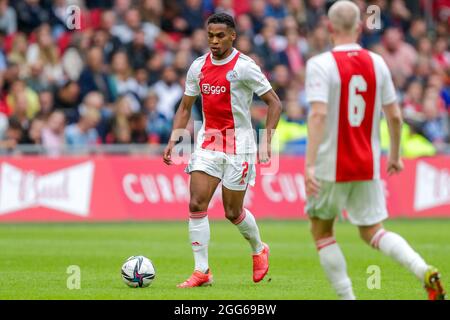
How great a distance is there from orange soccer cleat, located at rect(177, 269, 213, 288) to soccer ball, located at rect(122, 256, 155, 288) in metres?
0.32

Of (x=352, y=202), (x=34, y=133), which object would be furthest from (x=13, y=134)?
(x=352, y=202)

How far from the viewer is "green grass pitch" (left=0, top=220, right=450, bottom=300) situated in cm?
1012

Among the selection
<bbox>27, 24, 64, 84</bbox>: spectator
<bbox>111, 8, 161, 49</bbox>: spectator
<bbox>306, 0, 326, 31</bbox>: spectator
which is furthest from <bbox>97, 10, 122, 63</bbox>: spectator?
<bbox>306, 0, 326, 31</bbox>: spectator

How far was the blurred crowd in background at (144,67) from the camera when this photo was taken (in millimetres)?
20922

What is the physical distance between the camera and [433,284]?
8.23 m

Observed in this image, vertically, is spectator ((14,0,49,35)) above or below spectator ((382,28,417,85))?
above

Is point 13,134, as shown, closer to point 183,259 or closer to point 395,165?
point 183,259

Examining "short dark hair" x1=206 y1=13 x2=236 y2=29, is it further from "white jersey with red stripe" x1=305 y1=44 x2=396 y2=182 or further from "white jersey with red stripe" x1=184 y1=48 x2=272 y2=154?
"white jersey with red stripe" x1=305 y1=44 x2=396 y2=182

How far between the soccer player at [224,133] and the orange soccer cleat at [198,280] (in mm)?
20

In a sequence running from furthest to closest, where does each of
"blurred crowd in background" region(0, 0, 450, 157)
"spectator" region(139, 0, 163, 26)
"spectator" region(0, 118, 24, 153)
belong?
"spectator" region(139, 0, 163, 26), "blurred crowd in background" region(0, 0, 450, 157), "spectator" region(0, 118, 24, 153)

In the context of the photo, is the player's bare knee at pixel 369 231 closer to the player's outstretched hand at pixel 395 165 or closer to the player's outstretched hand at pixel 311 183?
the player's outstretched hand at pixel 395 165

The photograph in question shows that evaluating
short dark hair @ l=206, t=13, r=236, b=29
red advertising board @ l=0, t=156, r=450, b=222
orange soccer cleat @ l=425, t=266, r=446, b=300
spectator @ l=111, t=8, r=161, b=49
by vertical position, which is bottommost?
red advertising board @ l=0, t=156, r=450, b=222

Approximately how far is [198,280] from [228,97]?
1.87 meters
